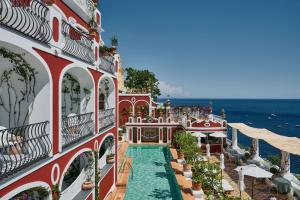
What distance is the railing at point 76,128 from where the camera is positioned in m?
9.56

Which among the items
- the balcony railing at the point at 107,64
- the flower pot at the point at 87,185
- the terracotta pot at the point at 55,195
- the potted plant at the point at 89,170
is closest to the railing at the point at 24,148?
the terracotta pot at the point at 55,195

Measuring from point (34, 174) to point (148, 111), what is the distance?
29771 millimetres

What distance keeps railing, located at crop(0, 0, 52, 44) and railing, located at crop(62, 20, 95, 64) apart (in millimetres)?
1384

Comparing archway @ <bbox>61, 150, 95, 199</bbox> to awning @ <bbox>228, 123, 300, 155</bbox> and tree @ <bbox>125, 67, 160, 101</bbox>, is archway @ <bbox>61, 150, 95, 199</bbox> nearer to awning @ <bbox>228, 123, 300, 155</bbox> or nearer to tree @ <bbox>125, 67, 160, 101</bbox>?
awning @ <bbox>228, 123, 300, 155</bbox>

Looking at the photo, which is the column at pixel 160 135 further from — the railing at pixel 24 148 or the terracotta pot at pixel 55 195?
the railing at pixel 24 148

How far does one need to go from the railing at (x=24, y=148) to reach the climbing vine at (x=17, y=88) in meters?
0.89

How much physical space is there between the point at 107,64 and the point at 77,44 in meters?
4.70

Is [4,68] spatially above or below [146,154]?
above

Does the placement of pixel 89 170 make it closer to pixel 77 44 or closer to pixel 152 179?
pixel 77 44

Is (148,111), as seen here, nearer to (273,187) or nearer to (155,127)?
(155,127)

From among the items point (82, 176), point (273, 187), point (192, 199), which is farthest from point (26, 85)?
point (273, 187)

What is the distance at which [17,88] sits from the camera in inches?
329

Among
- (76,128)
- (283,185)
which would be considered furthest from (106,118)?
(283,185)

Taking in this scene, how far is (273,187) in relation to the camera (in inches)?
640
